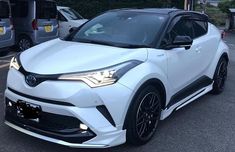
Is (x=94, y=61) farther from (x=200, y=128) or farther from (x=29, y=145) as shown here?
(x=200, y=128)

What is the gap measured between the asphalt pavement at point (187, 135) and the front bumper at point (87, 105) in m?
0.36

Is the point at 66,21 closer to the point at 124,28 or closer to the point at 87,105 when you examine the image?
the point at 124,28

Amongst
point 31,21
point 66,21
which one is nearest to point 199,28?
point 31,21

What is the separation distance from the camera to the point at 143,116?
4340 mm

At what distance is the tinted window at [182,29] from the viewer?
5152 millimetres

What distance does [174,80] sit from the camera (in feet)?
16.2

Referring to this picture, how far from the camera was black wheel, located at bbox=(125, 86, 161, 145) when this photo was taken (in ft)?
13.4

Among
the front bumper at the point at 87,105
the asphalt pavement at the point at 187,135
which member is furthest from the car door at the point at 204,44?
the front bumper at the point at 87,105

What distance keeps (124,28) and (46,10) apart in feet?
24.4

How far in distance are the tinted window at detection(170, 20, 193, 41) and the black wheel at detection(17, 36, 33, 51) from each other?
704cm

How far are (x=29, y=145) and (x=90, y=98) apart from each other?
1.00 metres

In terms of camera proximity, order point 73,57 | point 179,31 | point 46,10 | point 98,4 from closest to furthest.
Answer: point 73,57
point 179,31
point 46,10
point 98,4

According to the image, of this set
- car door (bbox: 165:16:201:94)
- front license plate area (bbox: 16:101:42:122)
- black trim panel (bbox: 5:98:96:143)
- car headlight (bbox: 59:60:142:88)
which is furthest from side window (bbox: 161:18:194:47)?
front license plate area (bbox: 16:101:42:122)

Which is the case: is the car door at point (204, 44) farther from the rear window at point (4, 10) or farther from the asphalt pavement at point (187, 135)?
the rear window at point (4, 10)
